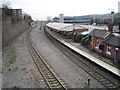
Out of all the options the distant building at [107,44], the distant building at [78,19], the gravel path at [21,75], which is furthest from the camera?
the distant building at [78,19]

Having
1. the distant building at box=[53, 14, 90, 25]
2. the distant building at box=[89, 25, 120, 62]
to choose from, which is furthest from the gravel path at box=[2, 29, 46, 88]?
the distant building at box=[53, 14, 90, 25]

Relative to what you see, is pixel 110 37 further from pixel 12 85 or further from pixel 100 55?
pixel 12 85

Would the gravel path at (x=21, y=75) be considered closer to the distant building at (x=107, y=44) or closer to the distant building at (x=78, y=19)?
the distant building at (x=107, y=44)

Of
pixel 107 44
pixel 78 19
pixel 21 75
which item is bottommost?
pixel 21 75

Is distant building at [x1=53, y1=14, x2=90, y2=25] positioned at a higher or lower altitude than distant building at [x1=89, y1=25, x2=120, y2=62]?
higher

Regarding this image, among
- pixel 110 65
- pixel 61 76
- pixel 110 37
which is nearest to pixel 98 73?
pixel 110 65

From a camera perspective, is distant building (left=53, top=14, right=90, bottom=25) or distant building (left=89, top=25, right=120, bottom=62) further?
distant building (left=53, top=14, right=90, bottom=25)

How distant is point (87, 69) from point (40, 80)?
5.09 metres

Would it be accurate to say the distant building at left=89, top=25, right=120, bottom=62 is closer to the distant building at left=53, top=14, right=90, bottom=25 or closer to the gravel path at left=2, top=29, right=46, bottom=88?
the gravel path at left=2, top=29, right=46, bottom=88

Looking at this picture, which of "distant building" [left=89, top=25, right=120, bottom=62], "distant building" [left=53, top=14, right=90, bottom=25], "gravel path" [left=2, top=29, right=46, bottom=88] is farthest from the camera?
"distant building" [left=53, top=14, right=90, bottom=25]

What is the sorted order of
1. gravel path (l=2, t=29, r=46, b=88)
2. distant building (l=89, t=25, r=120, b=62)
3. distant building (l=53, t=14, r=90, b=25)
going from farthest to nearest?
distant building (l=53, t=14, r=90, b=25)
distant building (l=89, t=25, r=120, b=62)
gravel path (l=2, t=29, r=46, b=88)

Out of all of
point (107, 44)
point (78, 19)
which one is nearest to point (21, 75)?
point (107, 44)

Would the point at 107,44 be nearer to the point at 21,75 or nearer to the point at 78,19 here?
the point at 21,75

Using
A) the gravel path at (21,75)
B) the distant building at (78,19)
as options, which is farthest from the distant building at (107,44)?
the distant building at (78,19)
